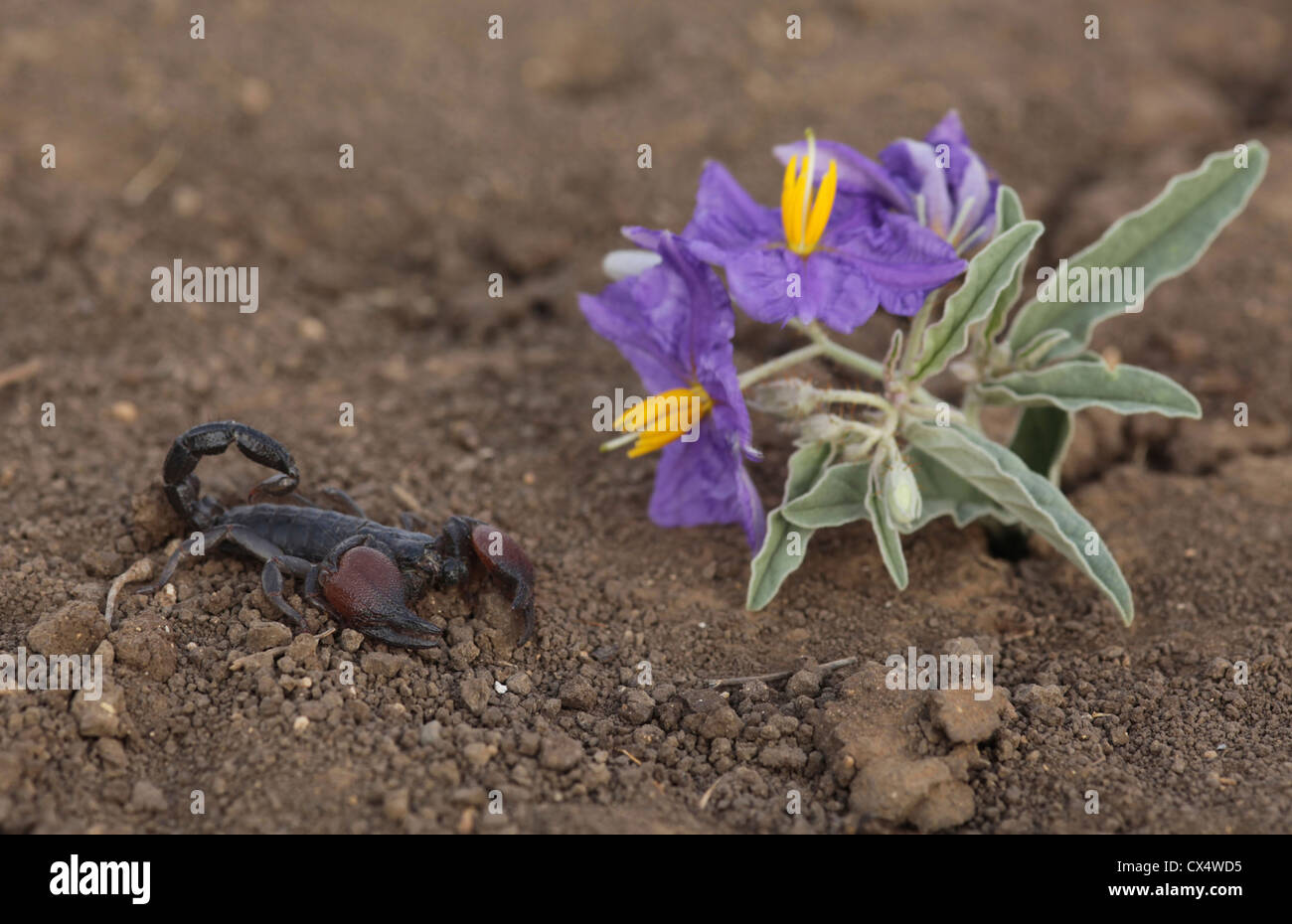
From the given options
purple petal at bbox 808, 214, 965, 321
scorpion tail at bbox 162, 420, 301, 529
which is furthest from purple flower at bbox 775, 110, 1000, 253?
scorpion tail at bbox 162, 420, 301, 529

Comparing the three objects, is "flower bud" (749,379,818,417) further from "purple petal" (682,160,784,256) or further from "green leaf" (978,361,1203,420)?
"green leaf" (978,361,1203,420)

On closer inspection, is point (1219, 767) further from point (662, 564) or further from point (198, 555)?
point (198, 555)

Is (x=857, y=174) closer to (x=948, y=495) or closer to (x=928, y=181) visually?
(x=928, y=181)

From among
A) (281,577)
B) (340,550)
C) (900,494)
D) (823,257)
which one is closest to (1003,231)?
(823,257)

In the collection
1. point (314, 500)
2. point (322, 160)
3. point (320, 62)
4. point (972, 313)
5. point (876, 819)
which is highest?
point (320, 62)

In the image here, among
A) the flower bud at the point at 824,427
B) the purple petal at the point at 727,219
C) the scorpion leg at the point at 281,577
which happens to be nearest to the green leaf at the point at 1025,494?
the flower bud at the point at 824,427

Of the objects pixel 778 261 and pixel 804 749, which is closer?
pixel 804 749
